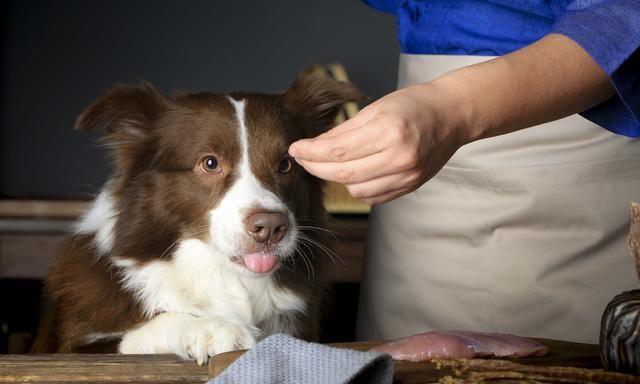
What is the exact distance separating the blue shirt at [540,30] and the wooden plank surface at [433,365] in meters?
0.35

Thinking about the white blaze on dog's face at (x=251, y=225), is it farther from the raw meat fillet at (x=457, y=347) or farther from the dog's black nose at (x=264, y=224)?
the raw meat fillet at (x=457, y=347)

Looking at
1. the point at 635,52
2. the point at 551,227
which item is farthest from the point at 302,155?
the point at 551,227

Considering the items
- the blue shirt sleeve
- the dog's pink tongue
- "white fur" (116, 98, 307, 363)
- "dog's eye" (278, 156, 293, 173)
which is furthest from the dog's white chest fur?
the blue shirt sleeve

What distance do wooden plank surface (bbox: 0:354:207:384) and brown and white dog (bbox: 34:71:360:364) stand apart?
45 centimetres

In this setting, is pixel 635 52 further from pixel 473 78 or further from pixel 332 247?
pixel 332 247

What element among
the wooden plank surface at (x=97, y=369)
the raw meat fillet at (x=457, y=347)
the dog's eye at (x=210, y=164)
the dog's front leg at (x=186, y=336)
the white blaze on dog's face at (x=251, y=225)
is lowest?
the dog's front leg at (x=186, y=336)

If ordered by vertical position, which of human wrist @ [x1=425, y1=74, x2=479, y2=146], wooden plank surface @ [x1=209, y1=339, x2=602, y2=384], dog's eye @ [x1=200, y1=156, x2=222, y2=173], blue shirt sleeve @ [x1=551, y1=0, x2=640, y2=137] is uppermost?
blue shirt sleeve @ [x1=551, y1=0, x2=640, y2=137]

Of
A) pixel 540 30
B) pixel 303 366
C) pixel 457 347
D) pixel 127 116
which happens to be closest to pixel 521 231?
pixel 540 30

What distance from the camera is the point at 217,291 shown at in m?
1.85

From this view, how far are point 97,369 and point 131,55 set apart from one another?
8.25ft

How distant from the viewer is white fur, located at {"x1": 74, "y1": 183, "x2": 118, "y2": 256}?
189 centimetres

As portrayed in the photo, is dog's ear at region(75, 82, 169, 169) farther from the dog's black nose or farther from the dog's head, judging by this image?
the dog's black nose

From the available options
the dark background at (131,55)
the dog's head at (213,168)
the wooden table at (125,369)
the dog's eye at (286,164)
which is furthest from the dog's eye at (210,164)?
the dark background at (131,55)

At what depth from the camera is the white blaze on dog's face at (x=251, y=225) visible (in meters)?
1.65
